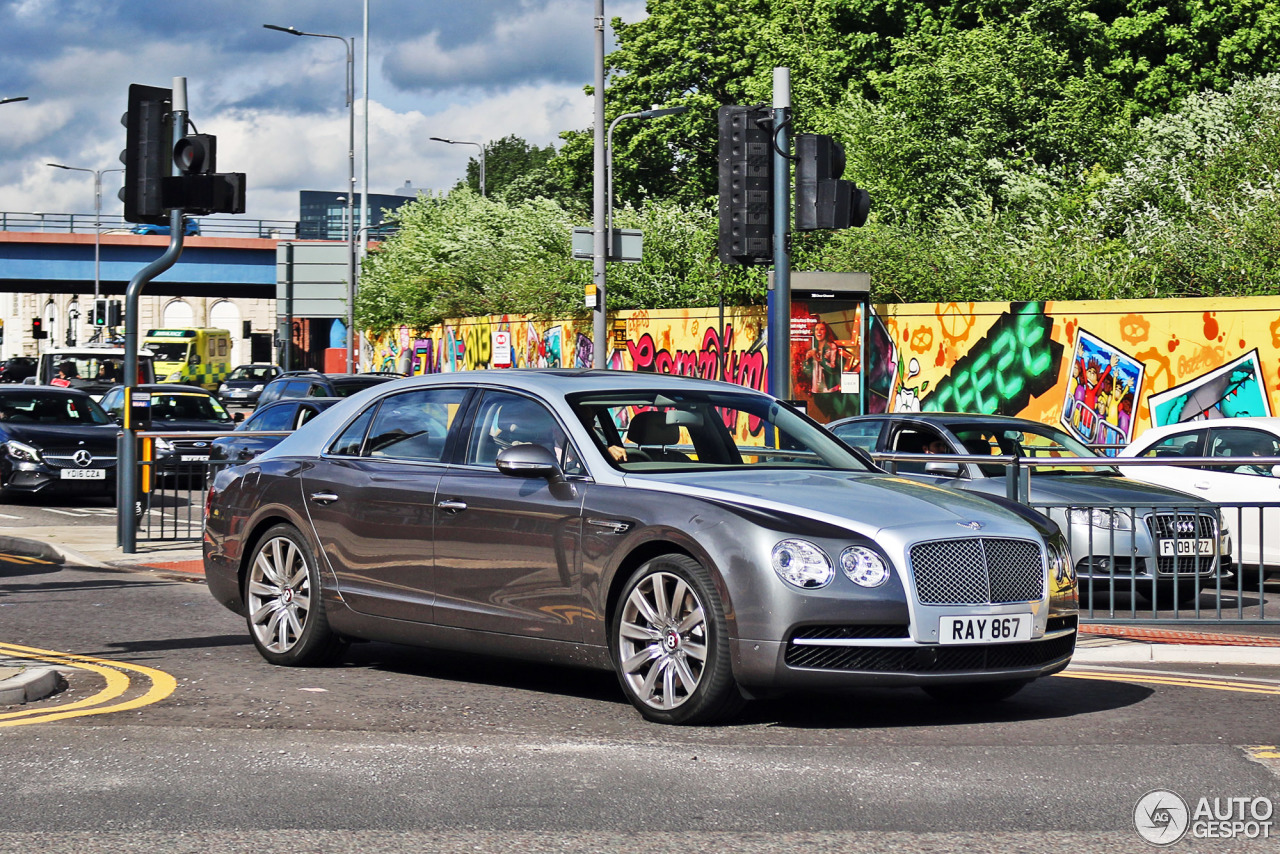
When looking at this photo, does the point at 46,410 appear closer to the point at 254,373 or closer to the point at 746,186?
the point at 746,186

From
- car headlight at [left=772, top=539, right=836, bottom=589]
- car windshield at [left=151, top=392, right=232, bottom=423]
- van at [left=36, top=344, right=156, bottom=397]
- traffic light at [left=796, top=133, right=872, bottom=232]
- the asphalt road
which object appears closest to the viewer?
the asphalt road

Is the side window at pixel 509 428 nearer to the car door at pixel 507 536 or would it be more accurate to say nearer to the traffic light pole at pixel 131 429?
the car door at pixel 507 536

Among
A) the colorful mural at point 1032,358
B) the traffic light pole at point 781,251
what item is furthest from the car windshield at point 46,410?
the traffic light pole at point 781,251

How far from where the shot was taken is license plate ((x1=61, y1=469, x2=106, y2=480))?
20.5 meters

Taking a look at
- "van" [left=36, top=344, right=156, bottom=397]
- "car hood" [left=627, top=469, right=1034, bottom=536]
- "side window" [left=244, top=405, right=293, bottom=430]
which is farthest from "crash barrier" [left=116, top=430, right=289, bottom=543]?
"van" [left=36, top=344, right=156, bottom=397]

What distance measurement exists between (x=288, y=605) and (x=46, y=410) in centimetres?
1468

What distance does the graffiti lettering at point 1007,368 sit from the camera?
2372cm

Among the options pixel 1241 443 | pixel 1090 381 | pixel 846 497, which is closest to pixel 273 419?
pixel 1090 381

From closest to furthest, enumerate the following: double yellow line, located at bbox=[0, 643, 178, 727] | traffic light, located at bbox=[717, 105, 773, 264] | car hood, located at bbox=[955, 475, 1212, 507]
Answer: double yellow line, located at bbox=[0, 643, 178, 727]
car hood, located at bbox=[955, 475, 1212, 507]
traffic light, located at bbox=[717, 105, 773, 264]

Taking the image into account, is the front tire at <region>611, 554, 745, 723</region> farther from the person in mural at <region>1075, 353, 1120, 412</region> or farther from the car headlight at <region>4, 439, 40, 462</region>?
the person in mural at <region>1075, 353, 1120, 412</region>

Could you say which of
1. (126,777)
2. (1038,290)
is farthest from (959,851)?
(1038,290)

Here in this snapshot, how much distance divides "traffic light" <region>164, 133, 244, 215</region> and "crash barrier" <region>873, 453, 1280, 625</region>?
650 cm

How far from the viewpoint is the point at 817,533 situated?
6516mm

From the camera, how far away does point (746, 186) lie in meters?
12.5
